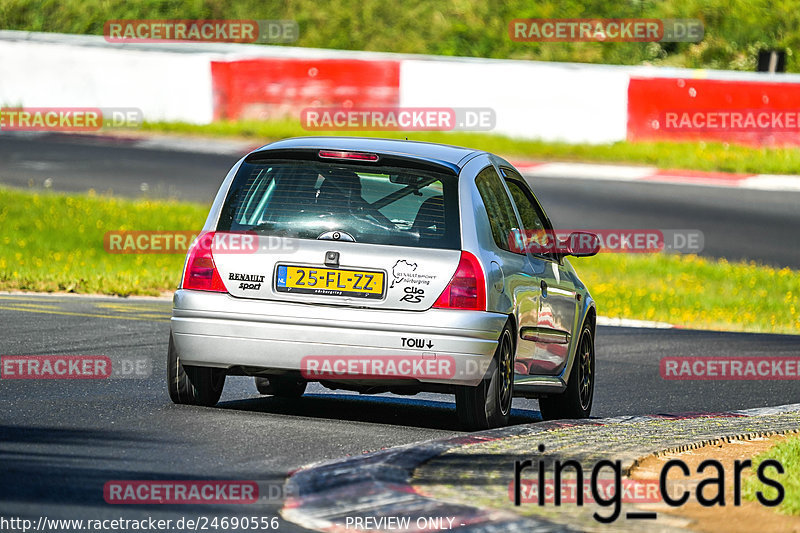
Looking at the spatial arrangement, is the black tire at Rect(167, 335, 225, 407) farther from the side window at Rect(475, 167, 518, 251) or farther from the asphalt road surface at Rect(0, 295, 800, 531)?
the side window at Rect(475, 167, 518, 251)

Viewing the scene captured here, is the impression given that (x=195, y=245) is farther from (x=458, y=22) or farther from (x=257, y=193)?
(x=458, y=22)

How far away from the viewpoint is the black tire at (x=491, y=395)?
909 cm

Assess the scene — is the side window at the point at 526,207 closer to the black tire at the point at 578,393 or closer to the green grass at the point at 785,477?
the black tire at the point at 578,393

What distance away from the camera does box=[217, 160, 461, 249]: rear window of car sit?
9047 mm

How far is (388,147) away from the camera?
9.49 metres

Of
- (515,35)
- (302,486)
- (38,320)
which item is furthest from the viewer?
(515,35)

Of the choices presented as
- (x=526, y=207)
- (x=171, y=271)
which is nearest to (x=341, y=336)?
(x=526, y=207)

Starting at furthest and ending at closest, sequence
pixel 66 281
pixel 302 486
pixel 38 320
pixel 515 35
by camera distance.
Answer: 1. pixel 515 35
2. pixel 66 281
3. pixel 38 320
4. pixel 302 486

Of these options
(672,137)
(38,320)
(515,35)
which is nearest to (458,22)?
(515,35)

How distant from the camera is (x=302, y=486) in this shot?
7.14 meters

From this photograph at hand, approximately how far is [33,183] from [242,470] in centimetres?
1824

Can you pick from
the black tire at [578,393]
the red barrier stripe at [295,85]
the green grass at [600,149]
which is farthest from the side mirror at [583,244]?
the red barrier stripe at [295,85]

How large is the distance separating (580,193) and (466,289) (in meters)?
18.0

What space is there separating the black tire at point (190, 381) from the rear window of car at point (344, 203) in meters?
0.87
